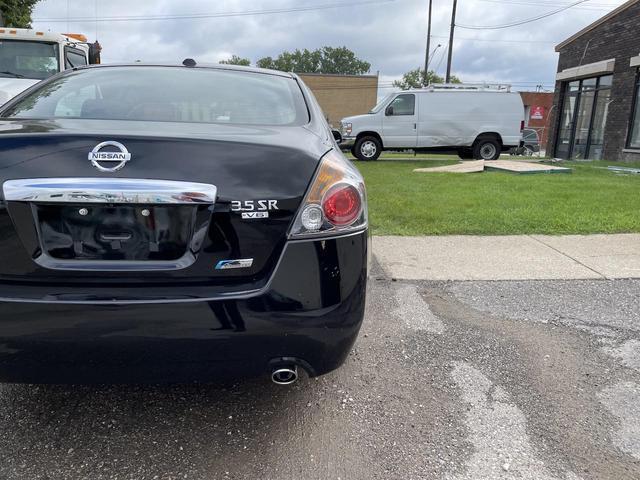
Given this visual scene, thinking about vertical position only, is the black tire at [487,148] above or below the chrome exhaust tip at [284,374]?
below

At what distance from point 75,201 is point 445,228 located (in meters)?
4.87

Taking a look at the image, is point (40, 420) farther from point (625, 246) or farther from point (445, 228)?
point (625, 246)

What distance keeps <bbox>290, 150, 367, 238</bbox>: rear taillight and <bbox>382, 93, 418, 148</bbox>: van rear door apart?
14.2 meters

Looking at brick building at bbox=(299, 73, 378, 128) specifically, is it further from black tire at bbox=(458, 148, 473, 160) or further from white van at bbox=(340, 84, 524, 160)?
white van at bbox=(340, 84, 524, 160)

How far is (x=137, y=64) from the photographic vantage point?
10.1 ft

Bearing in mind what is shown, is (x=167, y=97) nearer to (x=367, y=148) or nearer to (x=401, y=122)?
(x=367, y=148)

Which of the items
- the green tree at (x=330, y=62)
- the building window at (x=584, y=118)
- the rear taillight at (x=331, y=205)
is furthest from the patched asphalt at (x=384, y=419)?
the green tree at (x=330, y=62)

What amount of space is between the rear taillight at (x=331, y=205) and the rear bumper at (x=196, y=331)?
5 cm

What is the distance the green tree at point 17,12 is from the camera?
19.3 meters

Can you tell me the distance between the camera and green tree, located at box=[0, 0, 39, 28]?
63.2 feet

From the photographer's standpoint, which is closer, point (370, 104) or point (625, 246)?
point (625, 246)

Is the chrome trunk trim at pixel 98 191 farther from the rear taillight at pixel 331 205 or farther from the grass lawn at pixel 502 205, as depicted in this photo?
the grass lawn at pixel 502 205

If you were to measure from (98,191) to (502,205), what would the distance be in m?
6.40

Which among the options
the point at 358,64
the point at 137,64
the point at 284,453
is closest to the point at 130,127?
the point at 137,64
